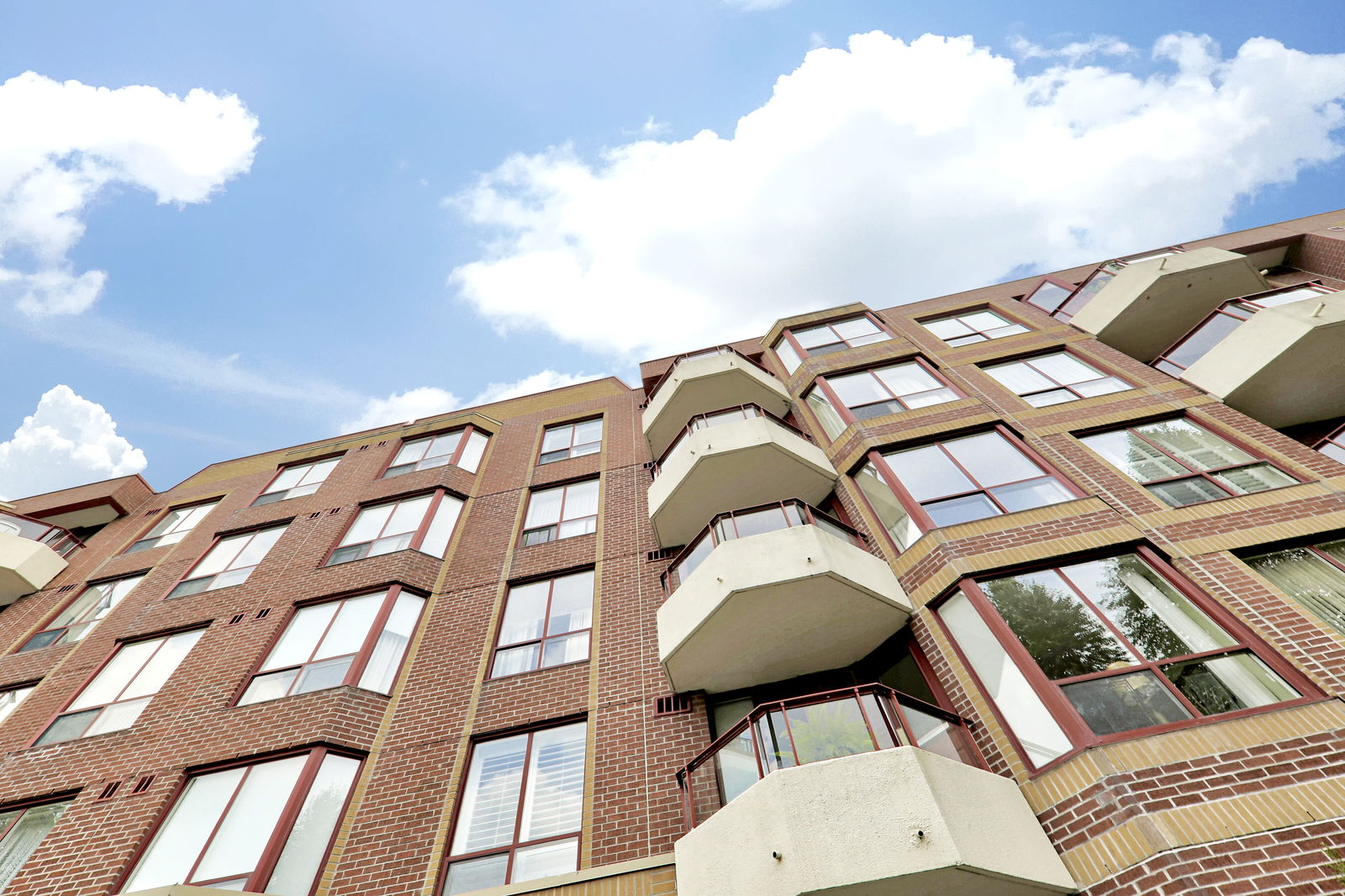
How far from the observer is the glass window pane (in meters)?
6.48

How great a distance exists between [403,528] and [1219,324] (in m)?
18.0

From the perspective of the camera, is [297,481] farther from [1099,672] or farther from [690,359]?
[1099,672]

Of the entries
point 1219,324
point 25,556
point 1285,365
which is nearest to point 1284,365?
point 1285,365

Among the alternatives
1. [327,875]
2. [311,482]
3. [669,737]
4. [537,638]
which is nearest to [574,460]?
[537,638]

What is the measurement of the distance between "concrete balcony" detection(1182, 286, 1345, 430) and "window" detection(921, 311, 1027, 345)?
500 cm

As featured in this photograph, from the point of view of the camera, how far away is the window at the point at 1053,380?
13062 mm

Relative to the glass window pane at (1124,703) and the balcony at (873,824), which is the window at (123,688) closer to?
the balcony at (873,824)

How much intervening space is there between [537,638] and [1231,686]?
31.7 feet

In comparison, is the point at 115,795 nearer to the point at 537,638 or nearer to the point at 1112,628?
the point at 537,638

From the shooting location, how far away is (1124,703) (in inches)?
262

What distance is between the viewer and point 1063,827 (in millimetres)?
6086

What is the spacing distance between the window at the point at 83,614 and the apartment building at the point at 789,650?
0.08 metres

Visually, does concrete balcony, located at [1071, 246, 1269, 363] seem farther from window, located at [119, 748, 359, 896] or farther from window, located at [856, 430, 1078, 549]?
window, located at [119, 748, 359, 896]

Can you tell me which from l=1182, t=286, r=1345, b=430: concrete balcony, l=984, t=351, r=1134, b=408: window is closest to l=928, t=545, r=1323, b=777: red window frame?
l=984, t=351, r=1134, b=408: window
